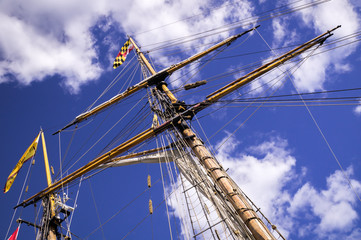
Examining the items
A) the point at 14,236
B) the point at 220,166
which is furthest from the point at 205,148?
the point at 14,236

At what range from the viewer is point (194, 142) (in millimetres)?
10875

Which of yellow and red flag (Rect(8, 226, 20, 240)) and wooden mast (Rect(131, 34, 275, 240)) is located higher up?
yellow and red flag (Rect(8, 226, 20, 240))

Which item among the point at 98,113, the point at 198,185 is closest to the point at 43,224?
the point at 98,113

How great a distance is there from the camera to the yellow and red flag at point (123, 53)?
17.8 metres

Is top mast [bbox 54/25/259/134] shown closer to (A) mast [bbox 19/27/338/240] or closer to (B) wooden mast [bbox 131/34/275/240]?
(A) mast [bbox 19/27/338/240]

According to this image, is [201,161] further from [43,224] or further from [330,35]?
[43,224]

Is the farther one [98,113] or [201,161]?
[98,113]

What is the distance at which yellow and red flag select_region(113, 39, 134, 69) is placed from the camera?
17.8 metres

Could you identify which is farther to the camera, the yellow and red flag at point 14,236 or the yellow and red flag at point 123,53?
the yellow and red flag at point 123,53

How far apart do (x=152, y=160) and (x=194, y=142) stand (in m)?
3.63

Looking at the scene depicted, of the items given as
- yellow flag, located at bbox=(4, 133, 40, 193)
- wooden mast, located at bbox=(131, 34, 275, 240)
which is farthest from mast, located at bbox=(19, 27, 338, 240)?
yellow flag, located at bbox=(4, 133, 40, 193)

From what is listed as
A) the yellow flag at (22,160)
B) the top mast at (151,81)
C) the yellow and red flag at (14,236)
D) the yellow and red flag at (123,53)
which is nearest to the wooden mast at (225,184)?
the top mast at (151,81)

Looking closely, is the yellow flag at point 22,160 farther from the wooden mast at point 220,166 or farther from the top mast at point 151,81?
the wooden mast at point 220,166

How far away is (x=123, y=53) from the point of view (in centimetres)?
1855
